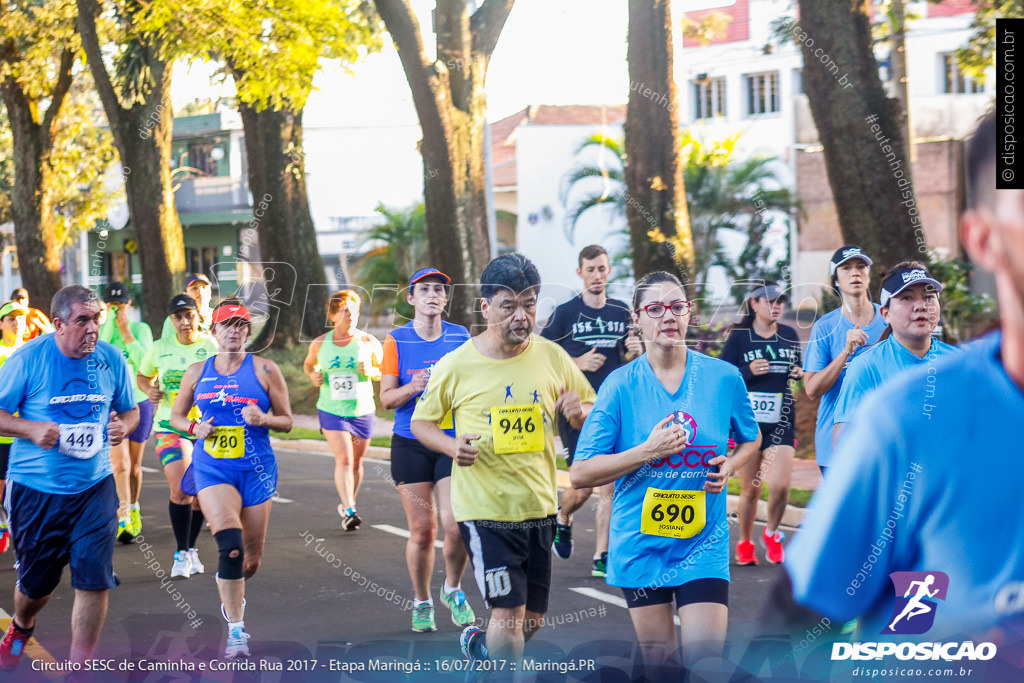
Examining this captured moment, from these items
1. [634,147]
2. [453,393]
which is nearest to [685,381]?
[453,393]

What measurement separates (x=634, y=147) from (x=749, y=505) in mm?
5964

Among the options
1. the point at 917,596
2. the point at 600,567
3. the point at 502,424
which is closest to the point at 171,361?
the point at 600,567

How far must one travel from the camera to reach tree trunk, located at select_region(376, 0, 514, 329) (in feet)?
46.8

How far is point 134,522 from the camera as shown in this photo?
33.4ft

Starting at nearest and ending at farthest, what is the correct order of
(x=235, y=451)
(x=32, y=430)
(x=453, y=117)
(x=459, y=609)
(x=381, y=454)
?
(x=32, y=430), (x=235, y=451), (x=459, y=609), (x=453, y=117), (x=381, y=454)

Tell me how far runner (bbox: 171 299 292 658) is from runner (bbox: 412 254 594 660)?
1461 mm

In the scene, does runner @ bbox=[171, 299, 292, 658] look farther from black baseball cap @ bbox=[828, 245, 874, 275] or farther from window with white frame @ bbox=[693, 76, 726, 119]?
window with white frame @ bbox=[693, 76, 726, 119]

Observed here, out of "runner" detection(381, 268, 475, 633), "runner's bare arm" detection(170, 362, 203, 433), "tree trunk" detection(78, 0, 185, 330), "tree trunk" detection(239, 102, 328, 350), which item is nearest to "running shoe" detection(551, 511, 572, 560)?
"runner" detection(381, 268, 475, 633)

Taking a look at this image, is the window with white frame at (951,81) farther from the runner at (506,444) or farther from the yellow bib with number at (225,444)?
the runner at (506,444)

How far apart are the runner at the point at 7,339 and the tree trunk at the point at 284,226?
13.0m

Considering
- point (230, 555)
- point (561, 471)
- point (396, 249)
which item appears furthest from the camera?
point (396, 249)

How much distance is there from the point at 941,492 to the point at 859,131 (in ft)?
34.6

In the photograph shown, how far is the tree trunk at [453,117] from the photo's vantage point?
46.8ft

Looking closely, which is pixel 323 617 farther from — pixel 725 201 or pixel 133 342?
pixel 725 201
